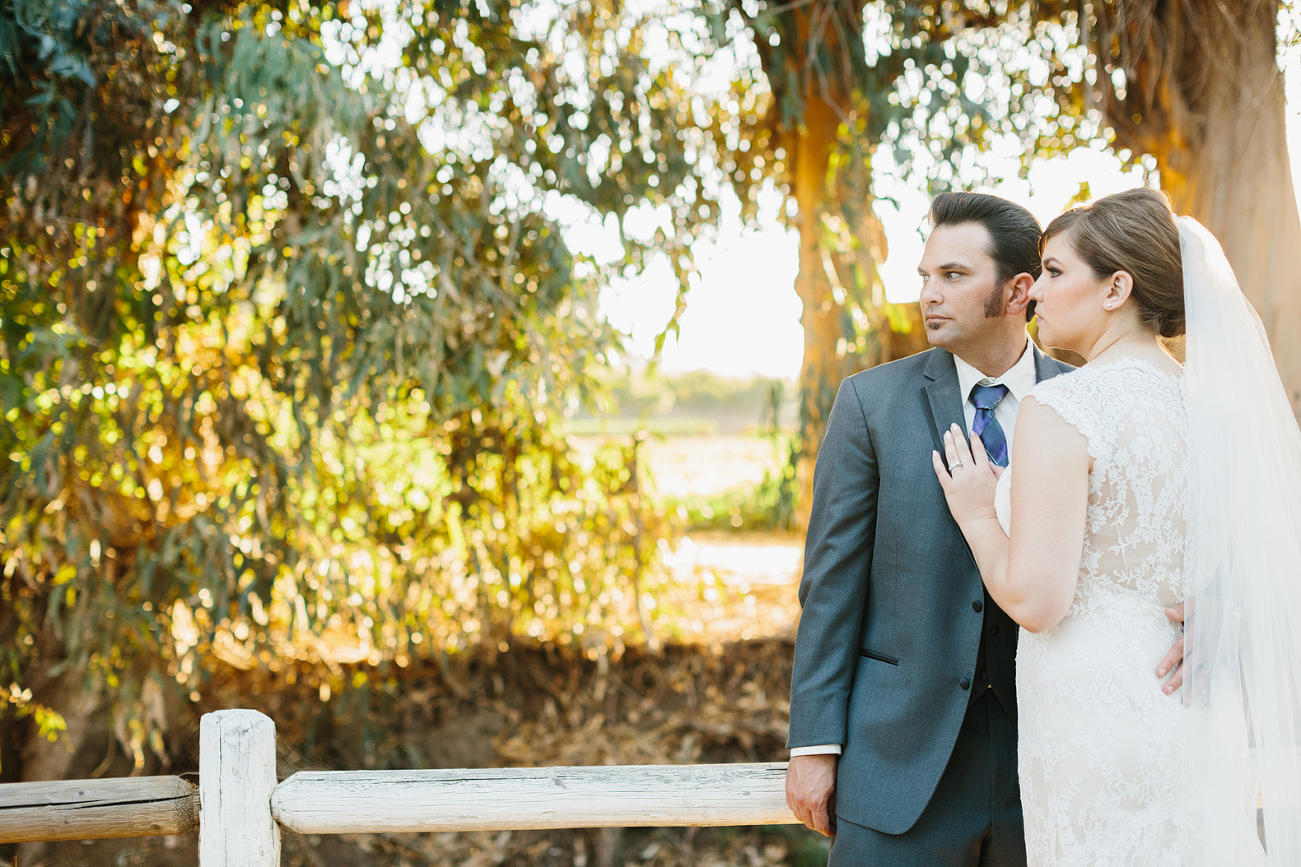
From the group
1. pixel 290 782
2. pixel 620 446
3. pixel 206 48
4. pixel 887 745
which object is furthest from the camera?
pixel 620 446

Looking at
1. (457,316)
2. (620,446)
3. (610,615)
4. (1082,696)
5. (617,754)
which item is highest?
(457,316)

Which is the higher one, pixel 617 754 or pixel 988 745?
pixel 988 745

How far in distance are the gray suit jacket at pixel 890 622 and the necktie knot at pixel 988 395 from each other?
0.16 ft

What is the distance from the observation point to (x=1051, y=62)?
3408 millimetres

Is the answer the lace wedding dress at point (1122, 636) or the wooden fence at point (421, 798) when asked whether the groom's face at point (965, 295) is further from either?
the wooden fence at point (421, 798)

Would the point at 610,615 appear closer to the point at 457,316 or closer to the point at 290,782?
the point at 457,316

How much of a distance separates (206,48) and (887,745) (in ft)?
10.2

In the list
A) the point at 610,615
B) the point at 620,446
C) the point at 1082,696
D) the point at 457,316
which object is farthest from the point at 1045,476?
the point at 610,615

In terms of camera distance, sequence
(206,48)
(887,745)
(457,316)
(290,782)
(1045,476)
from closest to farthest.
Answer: (1045,476)
(887,745)
(290,782)
(206,48)
(457,316)

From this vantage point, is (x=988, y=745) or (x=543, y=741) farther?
(x=543, y=741)

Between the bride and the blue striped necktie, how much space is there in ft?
0.83

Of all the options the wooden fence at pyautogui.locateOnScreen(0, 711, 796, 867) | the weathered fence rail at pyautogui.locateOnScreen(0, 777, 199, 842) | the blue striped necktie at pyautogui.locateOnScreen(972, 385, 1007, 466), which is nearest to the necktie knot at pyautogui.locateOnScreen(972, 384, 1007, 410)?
the blue striped necktie at pyautogui.locateOnScreen(972, 385, 1007, 466)

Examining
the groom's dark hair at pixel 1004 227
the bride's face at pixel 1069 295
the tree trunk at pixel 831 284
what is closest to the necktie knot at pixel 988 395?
the groom's dark hair at pixel 1004 227

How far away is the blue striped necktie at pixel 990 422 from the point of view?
1.50 m
